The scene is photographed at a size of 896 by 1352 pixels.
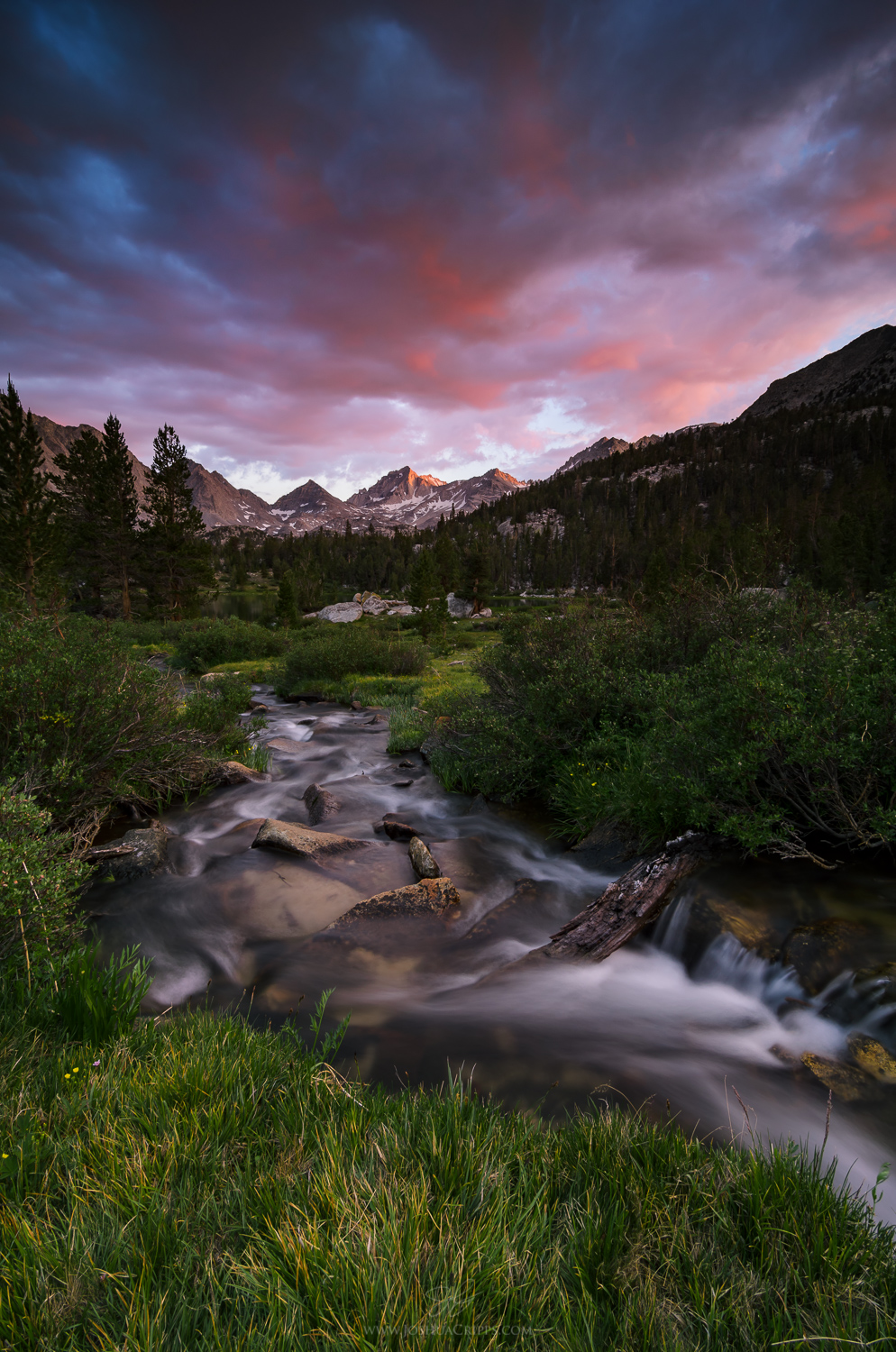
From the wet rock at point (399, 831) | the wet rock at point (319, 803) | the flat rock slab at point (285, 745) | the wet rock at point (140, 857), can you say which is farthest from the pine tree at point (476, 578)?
the wet rock at point (140, 857)

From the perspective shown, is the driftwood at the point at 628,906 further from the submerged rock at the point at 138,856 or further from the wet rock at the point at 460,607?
the wet rock at the point at 460,607

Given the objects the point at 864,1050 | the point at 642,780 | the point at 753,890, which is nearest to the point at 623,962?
the point at 753,890

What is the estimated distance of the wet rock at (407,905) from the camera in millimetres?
6617

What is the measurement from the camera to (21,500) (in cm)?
3706

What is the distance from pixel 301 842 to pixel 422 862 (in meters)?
1.87

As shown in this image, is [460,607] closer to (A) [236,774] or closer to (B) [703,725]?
(A) [236,774]

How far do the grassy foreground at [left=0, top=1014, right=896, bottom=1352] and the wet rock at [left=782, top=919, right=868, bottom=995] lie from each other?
2.87 m

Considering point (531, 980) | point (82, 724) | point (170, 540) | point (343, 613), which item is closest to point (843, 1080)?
point (531, 980)

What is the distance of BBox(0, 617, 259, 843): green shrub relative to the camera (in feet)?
21.7

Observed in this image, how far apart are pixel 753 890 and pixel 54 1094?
6197 millimetres

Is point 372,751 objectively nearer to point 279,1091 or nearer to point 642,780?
point 642,780

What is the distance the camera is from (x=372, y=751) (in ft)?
48.4

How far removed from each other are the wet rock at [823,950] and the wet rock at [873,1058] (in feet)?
1.81

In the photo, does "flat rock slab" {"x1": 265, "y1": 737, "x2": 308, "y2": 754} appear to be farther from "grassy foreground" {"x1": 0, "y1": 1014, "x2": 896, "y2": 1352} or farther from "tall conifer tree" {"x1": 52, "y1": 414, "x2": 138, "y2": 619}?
"tall conifer tree" {"x1": 52, "y1": 414, "x2": 138, "y2": 619}
